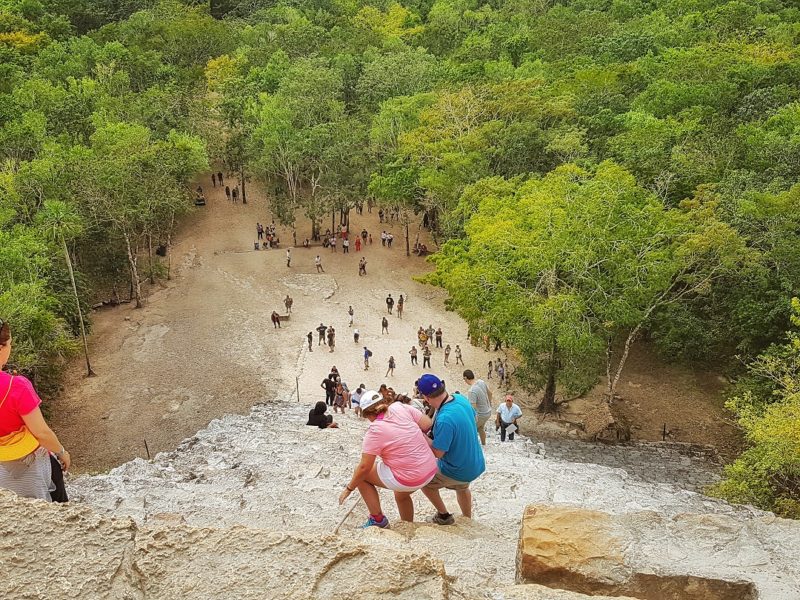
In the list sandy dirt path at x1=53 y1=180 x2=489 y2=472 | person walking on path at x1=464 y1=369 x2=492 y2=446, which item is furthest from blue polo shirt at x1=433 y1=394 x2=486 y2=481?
sandy dirt path at x1=53 y1=180 x2=489 y2=472

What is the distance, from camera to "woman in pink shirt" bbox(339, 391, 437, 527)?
24.4ft

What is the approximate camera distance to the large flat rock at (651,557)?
5723mm

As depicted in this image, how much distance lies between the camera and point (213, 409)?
24.2 metres

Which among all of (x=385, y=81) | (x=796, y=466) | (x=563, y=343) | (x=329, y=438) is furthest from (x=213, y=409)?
(x=385, y=81)

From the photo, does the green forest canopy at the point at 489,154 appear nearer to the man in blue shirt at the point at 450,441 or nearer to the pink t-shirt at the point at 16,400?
the man in blue shirt at the point at 450,441

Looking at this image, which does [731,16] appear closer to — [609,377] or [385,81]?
[385,81]

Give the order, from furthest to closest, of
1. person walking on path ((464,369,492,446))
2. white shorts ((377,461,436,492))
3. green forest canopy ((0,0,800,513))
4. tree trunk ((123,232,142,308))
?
tree trunk ((123,232,142,308)), green forest canopy ((0,0,800,513)), person walking on path ((464,369,492,446)), white shorts ((377,461,436,492))

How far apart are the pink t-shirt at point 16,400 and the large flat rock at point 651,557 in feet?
15.2

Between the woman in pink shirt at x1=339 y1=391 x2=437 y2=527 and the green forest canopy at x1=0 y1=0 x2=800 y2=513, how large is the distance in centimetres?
1026

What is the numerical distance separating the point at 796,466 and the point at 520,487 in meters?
6.71

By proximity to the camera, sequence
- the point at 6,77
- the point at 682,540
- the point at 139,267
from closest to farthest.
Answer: the point at 682,540 < the point at 139,267 < the point at 6,77

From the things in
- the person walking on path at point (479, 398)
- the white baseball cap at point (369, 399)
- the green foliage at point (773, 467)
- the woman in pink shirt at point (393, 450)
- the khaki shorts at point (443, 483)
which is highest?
the white baseball cap at point (369, 399)

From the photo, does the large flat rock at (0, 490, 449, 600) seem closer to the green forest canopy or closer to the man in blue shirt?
the man in blue shirt

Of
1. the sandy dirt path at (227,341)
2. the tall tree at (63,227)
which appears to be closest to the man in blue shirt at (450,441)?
the sandy dirt path at (227,341)
